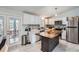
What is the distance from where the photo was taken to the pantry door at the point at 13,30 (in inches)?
54.9

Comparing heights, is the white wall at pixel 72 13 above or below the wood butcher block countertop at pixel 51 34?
above

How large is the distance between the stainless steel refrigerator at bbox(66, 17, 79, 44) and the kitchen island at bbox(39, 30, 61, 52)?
20cm

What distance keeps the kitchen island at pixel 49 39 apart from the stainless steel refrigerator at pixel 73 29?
0.66 feet

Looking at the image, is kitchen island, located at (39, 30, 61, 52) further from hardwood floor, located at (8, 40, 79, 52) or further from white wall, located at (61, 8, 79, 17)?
white wall, located at (61, 8, 79, 17)

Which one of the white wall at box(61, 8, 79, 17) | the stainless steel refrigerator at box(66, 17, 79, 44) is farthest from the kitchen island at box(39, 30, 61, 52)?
the white wall at box(61, 8, 79, 17)

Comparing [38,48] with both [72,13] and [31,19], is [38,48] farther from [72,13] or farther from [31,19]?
[72,13]

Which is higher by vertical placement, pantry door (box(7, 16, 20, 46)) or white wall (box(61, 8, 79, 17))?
white wall (box(61, 8, 79, 17))

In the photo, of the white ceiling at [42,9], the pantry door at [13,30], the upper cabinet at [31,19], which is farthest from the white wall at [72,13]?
the pantry door at [13,30]

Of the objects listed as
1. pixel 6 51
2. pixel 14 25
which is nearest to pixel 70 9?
pixel 14 25

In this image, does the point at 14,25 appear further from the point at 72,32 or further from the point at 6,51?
the point at 72,32

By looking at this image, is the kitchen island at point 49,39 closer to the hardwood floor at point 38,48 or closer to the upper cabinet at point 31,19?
the hardwood floor at point 38,48

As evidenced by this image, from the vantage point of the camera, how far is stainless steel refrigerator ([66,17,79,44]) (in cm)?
154

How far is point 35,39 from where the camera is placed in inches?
62.0
